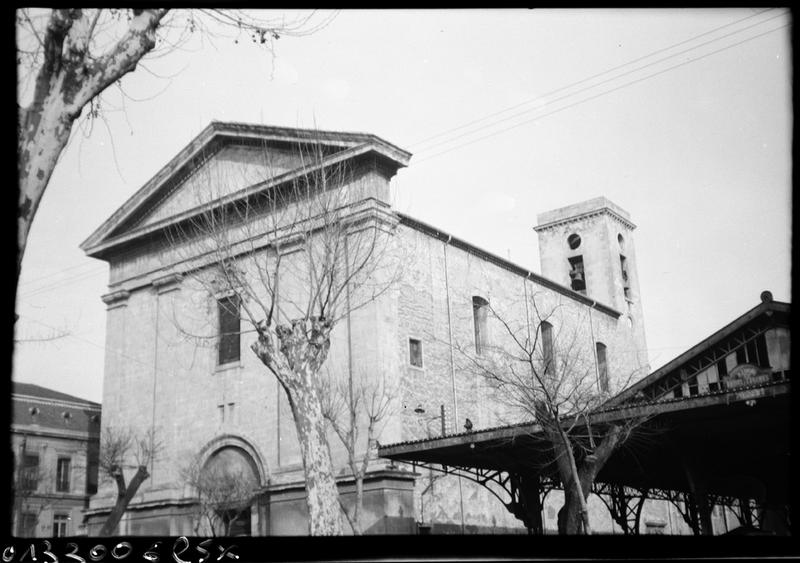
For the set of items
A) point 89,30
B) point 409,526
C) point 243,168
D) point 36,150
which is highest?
point 243,168

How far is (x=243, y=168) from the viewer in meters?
22.6

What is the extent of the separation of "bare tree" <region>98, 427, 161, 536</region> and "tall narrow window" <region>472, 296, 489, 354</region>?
381 inches

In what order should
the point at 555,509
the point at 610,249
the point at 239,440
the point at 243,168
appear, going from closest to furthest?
1. the point at 239,440
2. the point at 243,168
3. the point at 555,509
4. the point at 610,249

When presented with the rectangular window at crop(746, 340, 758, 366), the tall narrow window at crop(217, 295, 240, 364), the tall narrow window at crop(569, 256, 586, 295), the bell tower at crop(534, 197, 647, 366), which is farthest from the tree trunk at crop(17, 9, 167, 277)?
the tall narrow window at crop(569, 256, 586, 295)

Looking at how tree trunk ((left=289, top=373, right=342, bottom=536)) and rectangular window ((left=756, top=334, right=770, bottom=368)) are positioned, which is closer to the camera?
tree trunk ((left=289, top=373, right=342, bottom=536))

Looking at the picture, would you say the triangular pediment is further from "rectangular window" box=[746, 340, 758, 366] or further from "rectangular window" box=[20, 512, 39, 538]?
"rectangular window" box=[20, 512, 39, 538]

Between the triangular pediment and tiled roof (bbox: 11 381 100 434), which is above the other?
the triangular pediment

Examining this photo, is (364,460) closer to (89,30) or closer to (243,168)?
(243,168)

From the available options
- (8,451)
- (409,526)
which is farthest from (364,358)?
→ (8,451)

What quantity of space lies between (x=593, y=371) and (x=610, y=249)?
7.32 metres

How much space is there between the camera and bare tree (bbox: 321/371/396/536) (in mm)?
18234

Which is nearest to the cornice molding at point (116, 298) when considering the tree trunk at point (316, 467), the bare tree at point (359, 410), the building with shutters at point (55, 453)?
the building with shutters at point (55, 453)

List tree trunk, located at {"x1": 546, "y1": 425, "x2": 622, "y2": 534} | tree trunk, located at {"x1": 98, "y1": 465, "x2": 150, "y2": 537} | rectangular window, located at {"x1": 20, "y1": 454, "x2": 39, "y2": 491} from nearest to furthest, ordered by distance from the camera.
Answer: tree trunk, located at {"x1": 546, "y1": 425, "x2": 622, "y2": 534} → tree trunk, located at {"x1": 98, "y1": 465, "x2": 150, "y2": 537} → rectangular window, located at {"x1": 20, "y1": 454, "x2": 39, "y2": 491}

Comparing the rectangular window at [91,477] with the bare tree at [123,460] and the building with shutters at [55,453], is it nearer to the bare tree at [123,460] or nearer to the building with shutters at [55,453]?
the building with shutters at [55,453]
